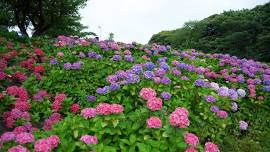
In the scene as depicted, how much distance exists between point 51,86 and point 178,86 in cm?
294

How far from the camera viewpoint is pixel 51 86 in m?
9.73

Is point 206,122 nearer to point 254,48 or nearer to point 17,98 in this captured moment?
point 17,98

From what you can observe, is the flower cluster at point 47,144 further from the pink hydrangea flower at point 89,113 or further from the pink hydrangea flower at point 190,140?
the pink hydrangea flower at point 190,140

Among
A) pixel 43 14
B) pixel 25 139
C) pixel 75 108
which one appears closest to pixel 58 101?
pixel 75 108

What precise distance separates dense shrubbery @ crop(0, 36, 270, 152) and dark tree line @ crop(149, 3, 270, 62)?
14.9 metres

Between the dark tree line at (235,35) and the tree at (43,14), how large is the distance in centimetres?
941

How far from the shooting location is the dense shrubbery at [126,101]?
5.46m

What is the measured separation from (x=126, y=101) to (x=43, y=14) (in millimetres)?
23665

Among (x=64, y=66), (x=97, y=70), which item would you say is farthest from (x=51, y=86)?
(x=97, y=70)

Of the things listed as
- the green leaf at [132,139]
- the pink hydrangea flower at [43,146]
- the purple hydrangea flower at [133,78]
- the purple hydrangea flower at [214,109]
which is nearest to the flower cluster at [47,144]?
the pink hydrangea flower at [43,146]

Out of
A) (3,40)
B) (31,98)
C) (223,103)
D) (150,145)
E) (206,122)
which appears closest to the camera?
(150,145)

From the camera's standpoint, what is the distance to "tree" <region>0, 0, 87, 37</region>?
2814 cm

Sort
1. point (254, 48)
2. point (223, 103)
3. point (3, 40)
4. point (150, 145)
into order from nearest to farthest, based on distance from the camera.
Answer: point (150, 145)
point (223, 103)
point (3, 40)
point (254, 48)

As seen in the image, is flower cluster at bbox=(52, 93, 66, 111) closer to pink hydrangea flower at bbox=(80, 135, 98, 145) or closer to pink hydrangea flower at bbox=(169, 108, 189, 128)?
pink hydrangea flower at bbox=(80, 135, 98, 145)
